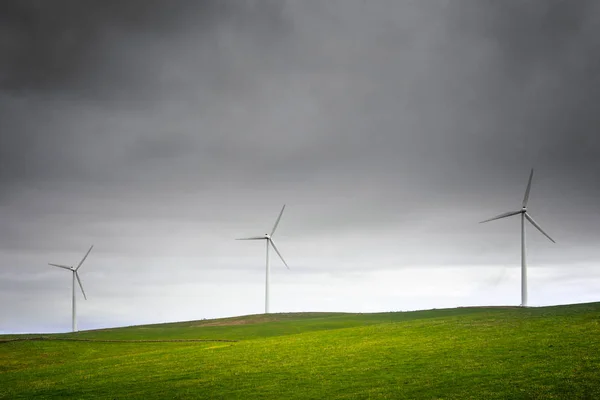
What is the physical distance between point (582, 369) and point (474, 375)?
18.6ft

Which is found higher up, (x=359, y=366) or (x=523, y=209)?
(x=523, y=209)

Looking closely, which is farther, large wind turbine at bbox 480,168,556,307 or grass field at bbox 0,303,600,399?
large wind turbine at bbox 480,168,556,307

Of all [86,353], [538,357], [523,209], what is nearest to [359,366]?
[538,357]

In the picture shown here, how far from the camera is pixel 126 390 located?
35.2 m

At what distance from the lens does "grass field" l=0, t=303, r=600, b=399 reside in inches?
1143

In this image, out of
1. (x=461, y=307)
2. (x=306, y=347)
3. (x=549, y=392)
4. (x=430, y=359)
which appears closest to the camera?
(x=549, y=392)

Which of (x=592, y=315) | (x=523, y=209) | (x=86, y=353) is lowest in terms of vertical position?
(x=86, y=353)

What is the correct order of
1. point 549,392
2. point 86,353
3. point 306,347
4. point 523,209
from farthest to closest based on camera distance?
point 523,209
point 86,353
point 306,347
point 549,392

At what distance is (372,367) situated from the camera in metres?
36.9

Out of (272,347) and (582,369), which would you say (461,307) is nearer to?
(272,347)

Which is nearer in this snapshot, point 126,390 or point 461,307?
point 126,390

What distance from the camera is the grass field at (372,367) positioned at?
29.0 metres

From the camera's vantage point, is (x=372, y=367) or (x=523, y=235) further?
(x=523, y=235)

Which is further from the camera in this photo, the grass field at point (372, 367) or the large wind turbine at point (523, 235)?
the large wind turbine at point (523, 235)
